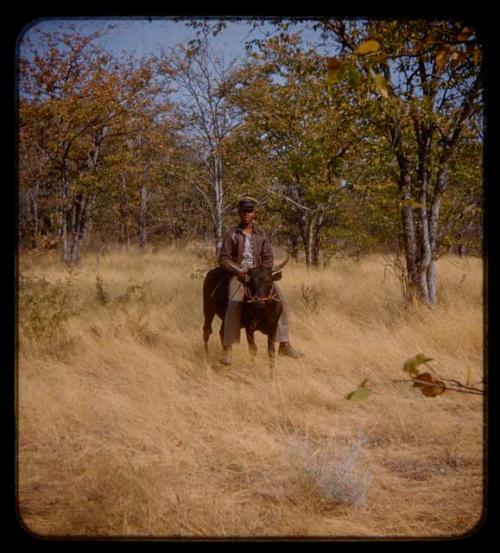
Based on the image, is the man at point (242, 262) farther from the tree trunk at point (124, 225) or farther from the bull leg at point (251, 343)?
the tree trunk at point (124, 225)

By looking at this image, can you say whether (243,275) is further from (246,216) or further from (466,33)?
(466,33)

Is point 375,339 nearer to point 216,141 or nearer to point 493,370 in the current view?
point 493,370

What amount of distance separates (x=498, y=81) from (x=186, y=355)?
537cm

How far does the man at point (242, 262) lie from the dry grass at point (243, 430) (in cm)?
32

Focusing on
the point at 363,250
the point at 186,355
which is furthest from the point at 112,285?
the point at 363,250

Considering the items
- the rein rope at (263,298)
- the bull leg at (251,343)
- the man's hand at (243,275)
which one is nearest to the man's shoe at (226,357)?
the bull leg at (251,343)

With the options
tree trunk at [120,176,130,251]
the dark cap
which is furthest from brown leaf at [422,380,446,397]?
tree trunk at [120,176,130,251]

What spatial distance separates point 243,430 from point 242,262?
2.71 m

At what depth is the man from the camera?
627 cm

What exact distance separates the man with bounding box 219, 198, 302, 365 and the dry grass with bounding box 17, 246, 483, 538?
322 mm

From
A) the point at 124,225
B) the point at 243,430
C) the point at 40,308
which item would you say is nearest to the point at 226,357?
the point at 243,430

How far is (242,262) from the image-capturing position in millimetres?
6652

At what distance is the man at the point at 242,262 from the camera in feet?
20.6

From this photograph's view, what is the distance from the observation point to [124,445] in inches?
168
